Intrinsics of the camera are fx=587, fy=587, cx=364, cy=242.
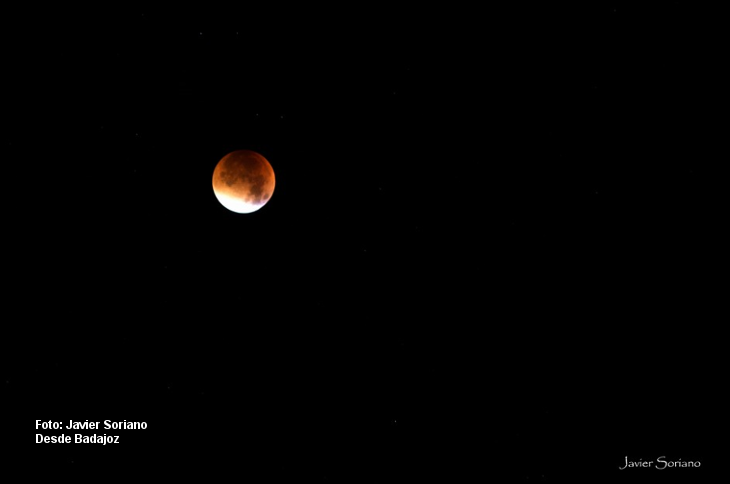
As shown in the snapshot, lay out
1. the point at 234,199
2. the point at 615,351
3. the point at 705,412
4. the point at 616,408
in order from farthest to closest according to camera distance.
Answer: the point at 615,351
the point at 616,408
the point at 705,412
the point at 234,199

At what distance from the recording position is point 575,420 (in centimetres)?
1007

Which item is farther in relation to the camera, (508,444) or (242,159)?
(508,444)

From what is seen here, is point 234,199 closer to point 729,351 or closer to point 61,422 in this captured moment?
point 61,422

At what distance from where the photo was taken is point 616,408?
989cm

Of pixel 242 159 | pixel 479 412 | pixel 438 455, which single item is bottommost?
pixel 438 455

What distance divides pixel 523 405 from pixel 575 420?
909 mm

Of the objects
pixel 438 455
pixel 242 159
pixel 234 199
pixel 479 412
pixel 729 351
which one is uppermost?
pixel 242 159

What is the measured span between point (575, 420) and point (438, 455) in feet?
7.96

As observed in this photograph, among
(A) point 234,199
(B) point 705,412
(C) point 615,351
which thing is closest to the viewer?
(A) point 234,199

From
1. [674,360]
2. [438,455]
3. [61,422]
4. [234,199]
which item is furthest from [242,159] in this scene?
[674,360]

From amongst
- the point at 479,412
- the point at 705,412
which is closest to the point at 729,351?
the point at 705,412

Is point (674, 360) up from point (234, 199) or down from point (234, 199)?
down

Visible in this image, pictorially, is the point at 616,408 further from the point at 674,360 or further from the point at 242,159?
the point at 242,159

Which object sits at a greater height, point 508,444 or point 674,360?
point 674,360
